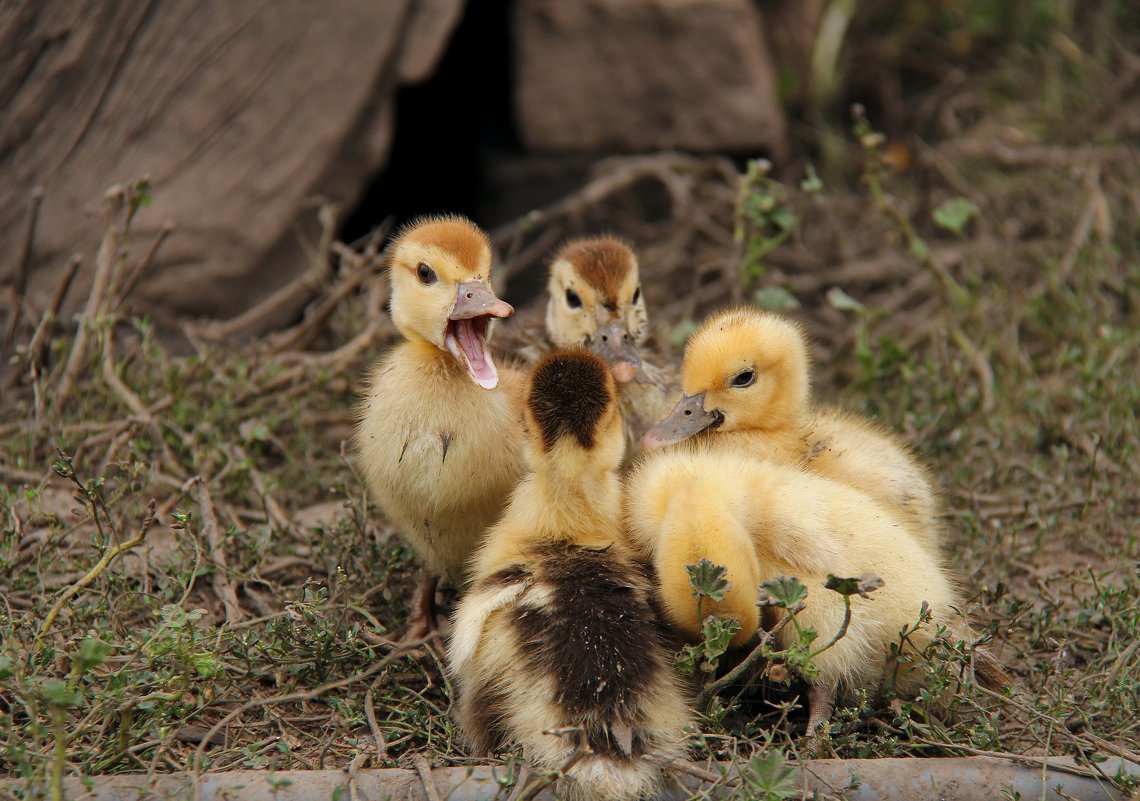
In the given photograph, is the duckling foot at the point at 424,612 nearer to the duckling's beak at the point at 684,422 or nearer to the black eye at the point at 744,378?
the duckling's beak at the point at 684,422

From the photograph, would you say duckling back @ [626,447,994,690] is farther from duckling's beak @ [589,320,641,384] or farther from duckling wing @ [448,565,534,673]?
A: duckling's beak @ [589,320,641,384]

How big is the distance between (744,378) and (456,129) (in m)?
3.56

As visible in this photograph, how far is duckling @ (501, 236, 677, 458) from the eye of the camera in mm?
3309

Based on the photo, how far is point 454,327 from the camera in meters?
2.98

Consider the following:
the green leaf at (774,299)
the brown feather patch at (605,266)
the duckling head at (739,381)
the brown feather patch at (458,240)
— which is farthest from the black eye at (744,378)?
the green leaf at (774,299)

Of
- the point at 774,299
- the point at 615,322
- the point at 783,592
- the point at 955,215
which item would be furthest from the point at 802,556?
the point at 955,215

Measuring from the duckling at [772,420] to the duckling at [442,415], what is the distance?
407 millimetres

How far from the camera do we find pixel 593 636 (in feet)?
7.98

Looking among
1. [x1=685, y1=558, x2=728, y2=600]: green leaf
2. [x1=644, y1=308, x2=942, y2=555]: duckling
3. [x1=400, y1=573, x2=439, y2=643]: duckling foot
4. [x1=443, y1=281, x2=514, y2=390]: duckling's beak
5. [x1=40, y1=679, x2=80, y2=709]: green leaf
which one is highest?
[x1=40, y1=679, x2=80, y2=709]: green leaf

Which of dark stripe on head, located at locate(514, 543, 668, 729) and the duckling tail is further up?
dark stripe on head, located at locate(514, 543, 668, 729)

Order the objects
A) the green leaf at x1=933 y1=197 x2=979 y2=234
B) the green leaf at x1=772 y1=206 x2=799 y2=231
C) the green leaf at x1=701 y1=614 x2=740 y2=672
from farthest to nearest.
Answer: the green leaf at x1=933 y1=197 x2=979 y2=234, the green leaf at x1=772 y1=206 x2=799 y2=231, the green leaf at x1=701 y1=614 x2=740 y2=672

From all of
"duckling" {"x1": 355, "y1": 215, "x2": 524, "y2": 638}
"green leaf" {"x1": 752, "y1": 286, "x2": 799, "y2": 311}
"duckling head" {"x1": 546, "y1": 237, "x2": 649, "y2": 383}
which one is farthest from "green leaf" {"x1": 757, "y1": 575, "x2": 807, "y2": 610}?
"green leaf" {"x1": 752, "y1": 286, "x2": 799, "y2": 311}

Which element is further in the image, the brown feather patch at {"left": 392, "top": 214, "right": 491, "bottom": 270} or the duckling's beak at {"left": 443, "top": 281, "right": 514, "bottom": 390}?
the brown feather patch at {"left": 392, "top": 214, "right": 491, "bottom": 270}

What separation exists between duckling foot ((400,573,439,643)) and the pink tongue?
57cm
